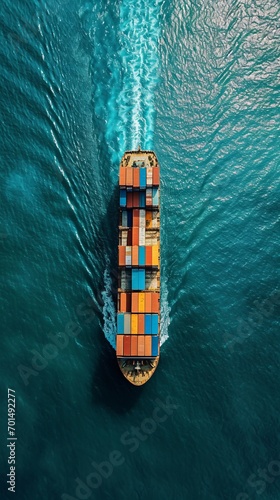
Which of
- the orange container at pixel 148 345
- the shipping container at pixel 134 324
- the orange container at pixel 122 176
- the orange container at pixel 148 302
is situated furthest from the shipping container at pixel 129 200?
the orange container at pixel 148 345

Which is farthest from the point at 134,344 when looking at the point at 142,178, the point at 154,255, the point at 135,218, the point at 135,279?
the point at 142,178

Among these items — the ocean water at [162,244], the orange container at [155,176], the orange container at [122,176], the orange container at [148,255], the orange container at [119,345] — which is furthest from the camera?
the orange container at [155,176]

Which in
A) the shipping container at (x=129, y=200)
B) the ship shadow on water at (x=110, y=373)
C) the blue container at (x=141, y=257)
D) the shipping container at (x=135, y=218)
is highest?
the shipping container at (x=129, y=200)

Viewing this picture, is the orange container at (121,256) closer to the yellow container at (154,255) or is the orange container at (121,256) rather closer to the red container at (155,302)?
the yellow container at (154,255)

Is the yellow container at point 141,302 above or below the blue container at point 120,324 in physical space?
above

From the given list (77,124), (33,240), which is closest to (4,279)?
(33,240)

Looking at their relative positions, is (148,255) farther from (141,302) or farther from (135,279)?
(141,302)

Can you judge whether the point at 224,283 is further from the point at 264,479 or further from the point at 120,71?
the point at 120,71
